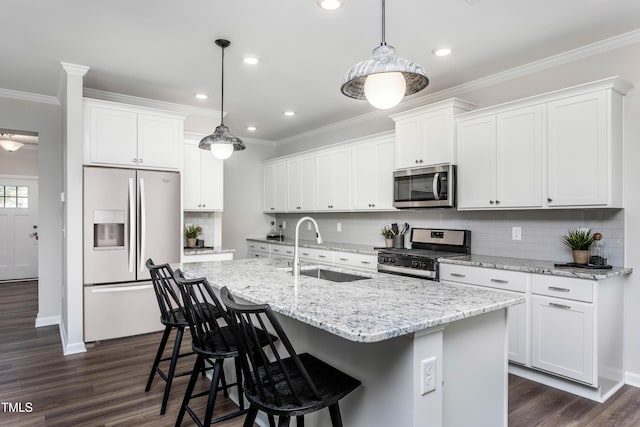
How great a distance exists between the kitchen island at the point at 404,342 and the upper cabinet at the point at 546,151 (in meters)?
1.60

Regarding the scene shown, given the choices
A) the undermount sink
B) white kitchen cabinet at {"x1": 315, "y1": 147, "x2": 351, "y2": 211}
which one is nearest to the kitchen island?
the undermount sink

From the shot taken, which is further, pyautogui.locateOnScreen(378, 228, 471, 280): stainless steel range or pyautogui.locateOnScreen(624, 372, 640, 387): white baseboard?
pyautogui.locateOnScreen(378, 228, 471, 280): stainless steel range

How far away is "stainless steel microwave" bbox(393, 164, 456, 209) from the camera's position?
378 cm

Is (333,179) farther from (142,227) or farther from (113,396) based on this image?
(113,396)

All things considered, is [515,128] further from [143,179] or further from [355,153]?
[143,179]

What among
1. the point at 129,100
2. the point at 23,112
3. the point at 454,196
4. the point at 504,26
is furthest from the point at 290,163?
the point at 504,26

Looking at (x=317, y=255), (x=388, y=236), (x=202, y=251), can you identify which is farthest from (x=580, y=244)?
(x=202, y=251)

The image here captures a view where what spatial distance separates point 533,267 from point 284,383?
7.47 feet

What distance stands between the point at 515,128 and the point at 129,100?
4.15 m

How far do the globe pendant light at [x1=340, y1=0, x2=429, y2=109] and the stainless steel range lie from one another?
2164 mm

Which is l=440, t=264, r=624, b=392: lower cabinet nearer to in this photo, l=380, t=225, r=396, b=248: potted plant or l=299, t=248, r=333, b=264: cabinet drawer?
l=380, t=225, r=396, b=248: potted plant

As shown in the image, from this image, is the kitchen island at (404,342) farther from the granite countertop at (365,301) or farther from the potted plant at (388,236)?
the potted plant at (388,236)

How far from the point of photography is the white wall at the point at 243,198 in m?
6.36

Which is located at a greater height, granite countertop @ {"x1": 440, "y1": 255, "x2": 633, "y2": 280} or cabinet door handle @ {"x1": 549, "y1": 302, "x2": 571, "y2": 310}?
granite countertop @ {"x1": 440, "y1": 255, "x2": 633, "y2": 280}
